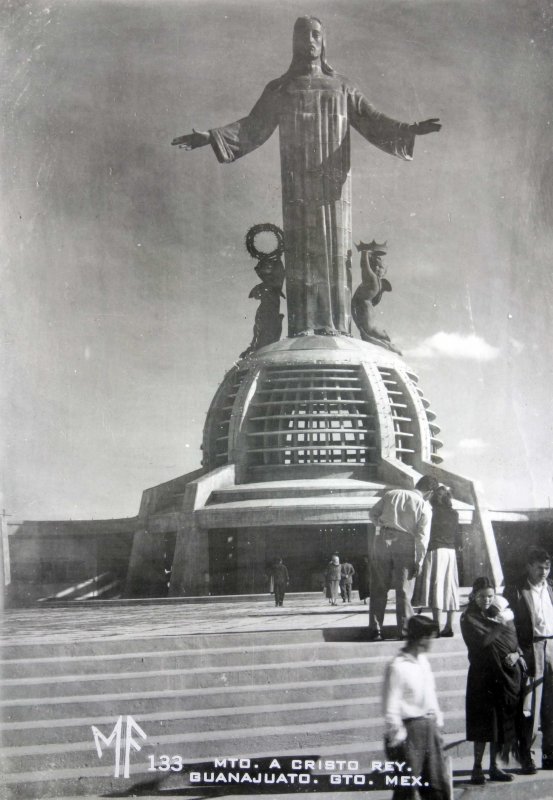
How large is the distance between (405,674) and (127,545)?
2665 centimetres

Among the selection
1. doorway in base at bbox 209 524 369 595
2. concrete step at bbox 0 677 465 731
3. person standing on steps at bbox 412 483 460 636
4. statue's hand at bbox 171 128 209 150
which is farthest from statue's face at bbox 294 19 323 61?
concrete step at bbox 0 677 465 731

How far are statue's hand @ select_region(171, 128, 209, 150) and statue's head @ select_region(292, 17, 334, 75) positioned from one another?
3615mm

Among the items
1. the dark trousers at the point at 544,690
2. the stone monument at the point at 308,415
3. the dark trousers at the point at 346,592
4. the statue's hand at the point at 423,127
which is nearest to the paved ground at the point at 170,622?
the dark trousers at the point at 346,592

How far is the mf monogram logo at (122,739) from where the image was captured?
7434 millimetres

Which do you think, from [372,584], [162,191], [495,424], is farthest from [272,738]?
[162,191]

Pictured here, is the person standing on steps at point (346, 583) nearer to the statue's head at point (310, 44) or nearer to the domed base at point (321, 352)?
the domed base at point (321, 352)

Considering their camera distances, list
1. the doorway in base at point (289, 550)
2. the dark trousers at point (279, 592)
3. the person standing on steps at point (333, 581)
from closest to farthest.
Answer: the dark trousers at point (279, 592) < the person standing on steps at point (333, 581) < the doorway in base at point (289, 550)

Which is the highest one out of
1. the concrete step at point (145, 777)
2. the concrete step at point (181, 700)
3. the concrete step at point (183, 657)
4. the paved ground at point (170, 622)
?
the paved ground at point (170, 622)

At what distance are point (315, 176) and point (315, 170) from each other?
0.67 feet

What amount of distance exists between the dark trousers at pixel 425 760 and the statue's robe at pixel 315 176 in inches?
984

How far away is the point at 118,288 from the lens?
16.1 metres

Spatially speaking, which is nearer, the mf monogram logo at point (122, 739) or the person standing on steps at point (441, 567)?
the mf monogram logo at point (122, 739)

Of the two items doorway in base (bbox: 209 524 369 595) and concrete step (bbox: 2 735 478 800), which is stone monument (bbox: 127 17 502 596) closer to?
doorway in base (bbox: 209 524 369 595)

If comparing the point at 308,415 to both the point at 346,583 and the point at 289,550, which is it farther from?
the point at 346,583
